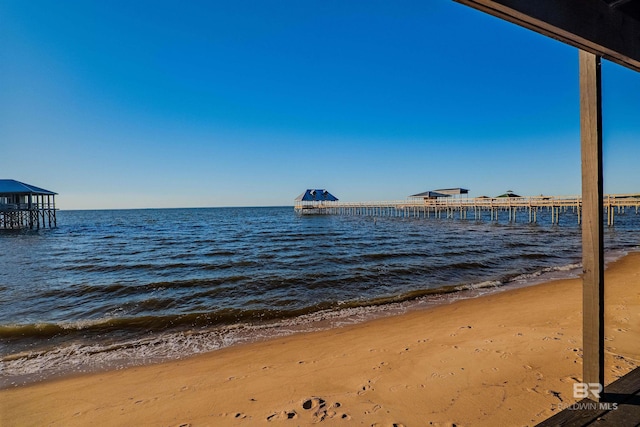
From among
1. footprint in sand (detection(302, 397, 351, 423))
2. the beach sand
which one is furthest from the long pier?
footprint in sand (detection(302, 397, 351, 423))

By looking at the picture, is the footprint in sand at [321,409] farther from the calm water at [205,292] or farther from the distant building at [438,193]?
the distant building at [438,193]

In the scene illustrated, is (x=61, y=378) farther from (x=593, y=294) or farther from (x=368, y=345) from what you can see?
(x=593, y=294)

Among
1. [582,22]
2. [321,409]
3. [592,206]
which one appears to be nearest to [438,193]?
[321,409]

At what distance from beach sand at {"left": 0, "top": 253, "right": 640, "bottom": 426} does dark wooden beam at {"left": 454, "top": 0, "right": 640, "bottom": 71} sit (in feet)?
9.41

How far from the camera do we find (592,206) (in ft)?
6.63

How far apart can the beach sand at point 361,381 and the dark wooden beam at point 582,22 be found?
9.41 ft

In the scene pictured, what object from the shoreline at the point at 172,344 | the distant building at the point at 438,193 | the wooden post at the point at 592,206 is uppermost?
the distant building at the point at 438,193

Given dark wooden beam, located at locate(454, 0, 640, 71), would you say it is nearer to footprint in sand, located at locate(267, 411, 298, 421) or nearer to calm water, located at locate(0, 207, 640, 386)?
footprint in sand, located at locate(267, 411, 298, 421)

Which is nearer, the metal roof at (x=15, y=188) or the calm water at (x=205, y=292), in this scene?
the calm water at (x=205, y=292)

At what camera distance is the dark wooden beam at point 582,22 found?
153 cm

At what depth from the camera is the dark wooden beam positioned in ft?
5.02

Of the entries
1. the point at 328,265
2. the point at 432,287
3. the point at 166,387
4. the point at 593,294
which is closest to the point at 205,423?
the point at 166,387

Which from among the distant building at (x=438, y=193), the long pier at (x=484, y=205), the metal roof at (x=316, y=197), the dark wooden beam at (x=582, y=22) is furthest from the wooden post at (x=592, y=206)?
the metal roof at (x=316, y=197)

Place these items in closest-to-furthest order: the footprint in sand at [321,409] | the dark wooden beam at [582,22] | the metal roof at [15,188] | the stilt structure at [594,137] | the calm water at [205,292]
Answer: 1. the dark wooden beam at [582,22]
2. the stilt structure at [594,137]
3. the footprint in sand at [321,409]
4. the calm water at [205,292]
5. the metal roof at [15,188]
